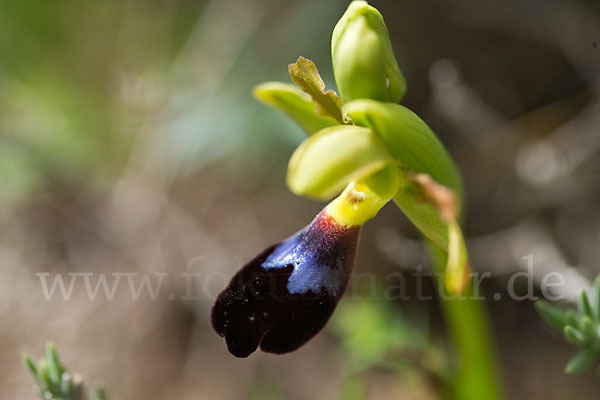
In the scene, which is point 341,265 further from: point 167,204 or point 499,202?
A: point 167,204

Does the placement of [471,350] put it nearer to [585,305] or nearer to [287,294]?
[585,305]

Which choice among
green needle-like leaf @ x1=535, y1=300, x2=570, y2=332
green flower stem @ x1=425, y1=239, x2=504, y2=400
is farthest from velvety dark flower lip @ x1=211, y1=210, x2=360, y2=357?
green flower stem @ x1=425, y1=239, x2=504, y2=400

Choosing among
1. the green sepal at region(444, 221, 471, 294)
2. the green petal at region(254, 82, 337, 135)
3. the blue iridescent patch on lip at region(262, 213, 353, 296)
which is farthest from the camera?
the green petal at region(254, 82, 337, 135)

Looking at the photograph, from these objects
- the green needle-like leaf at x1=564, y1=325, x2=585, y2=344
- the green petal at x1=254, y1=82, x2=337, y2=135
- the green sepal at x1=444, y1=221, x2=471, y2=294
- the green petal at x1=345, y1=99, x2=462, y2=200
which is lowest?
the green needle-like leaf at x1=564, y1=325, x2=585, y2=344

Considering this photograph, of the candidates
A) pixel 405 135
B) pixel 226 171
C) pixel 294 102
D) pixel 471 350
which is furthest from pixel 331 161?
pixel 226 171

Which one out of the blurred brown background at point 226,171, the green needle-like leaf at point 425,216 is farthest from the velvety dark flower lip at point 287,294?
the blurred brown background at point 226,171

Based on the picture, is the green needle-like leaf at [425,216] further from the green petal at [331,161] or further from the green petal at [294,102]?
the green petal at [294,102]

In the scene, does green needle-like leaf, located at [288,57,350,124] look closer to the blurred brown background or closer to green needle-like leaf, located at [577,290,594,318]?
green needle-like leaf, located at [577,290,594,318]
